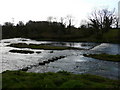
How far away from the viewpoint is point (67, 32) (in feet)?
468

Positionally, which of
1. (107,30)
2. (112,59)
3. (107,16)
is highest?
(107,16)

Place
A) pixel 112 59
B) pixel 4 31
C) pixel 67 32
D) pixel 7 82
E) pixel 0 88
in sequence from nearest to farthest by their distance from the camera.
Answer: pixel 0 88 → pixel 7 82 → pixel 112 59 → pixel 67 32 → pixel 4 31

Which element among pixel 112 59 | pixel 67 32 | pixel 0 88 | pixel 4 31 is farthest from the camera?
pixel 4 31

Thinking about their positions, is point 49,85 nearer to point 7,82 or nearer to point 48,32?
point 7,82

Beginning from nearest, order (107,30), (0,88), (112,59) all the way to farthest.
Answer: (0,88) → (112,59) → (107,30)

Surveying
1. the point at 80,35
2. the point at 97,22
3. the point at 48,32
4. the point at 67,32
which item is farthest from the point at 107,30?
the point at 48,32

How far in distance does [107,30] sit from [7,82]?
11769cm

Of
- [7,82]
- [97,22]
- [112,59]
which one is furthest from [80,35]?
[7,82]

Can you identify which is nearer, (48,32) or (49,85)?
(49,85)

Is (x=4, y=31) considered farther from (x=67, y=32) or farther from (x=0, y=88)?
(x=0, y=88)

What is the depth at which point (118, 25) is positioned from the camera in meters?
147

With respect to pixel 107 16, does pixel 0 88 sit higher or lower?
lower

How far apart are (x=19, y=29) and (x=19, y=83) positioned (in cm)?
15495

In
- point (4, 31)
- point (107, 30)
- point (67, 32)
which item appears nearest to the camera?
point (107, 30)
